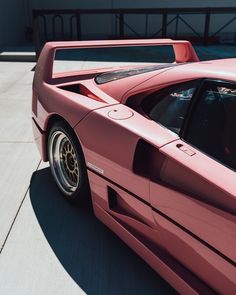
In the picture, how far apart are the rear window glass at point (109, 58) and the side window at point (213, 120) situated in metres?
7.48

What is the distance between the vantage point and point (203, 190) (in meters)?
1.55

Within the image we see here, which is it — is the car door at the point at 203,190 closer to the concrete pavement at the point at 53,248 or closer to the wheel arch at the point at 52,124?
the concrete pavement at the point at 53,248

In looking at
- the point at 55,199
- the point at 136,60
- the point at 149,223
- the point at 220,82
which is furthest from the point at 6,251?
the point at 136,60

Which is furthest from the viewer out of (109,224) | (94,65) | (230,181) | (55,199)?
(94,65)

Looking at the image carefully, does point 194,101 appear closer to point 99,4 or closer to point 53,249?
point 53,249

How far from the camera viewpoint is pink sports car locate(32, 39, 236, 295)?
1.54m

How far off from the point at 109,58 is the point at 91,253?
9.13 meters

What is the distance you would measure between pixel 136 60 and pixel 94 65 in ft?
5.04

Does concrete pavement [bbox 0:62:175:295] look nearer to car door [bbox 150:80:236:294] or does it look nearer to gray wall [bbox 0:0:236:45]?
car door [bbox 150:80:236:294]

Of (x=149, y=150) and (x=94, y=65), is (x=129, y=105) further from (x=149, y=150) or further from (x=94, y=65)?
(x=94, y=65)

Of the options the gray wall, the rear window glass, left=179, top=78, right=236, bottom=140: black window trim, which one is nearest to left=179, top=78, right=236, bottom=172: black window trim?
left=179, top=78, right=236, bottom=140: black window trim

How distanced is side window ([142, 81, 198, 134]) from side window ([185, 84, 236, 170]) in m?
0.10

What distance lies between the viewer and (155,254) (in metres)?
1.87

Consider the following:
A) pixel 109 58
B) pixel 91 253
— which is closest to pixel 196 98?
pixel 91 253
